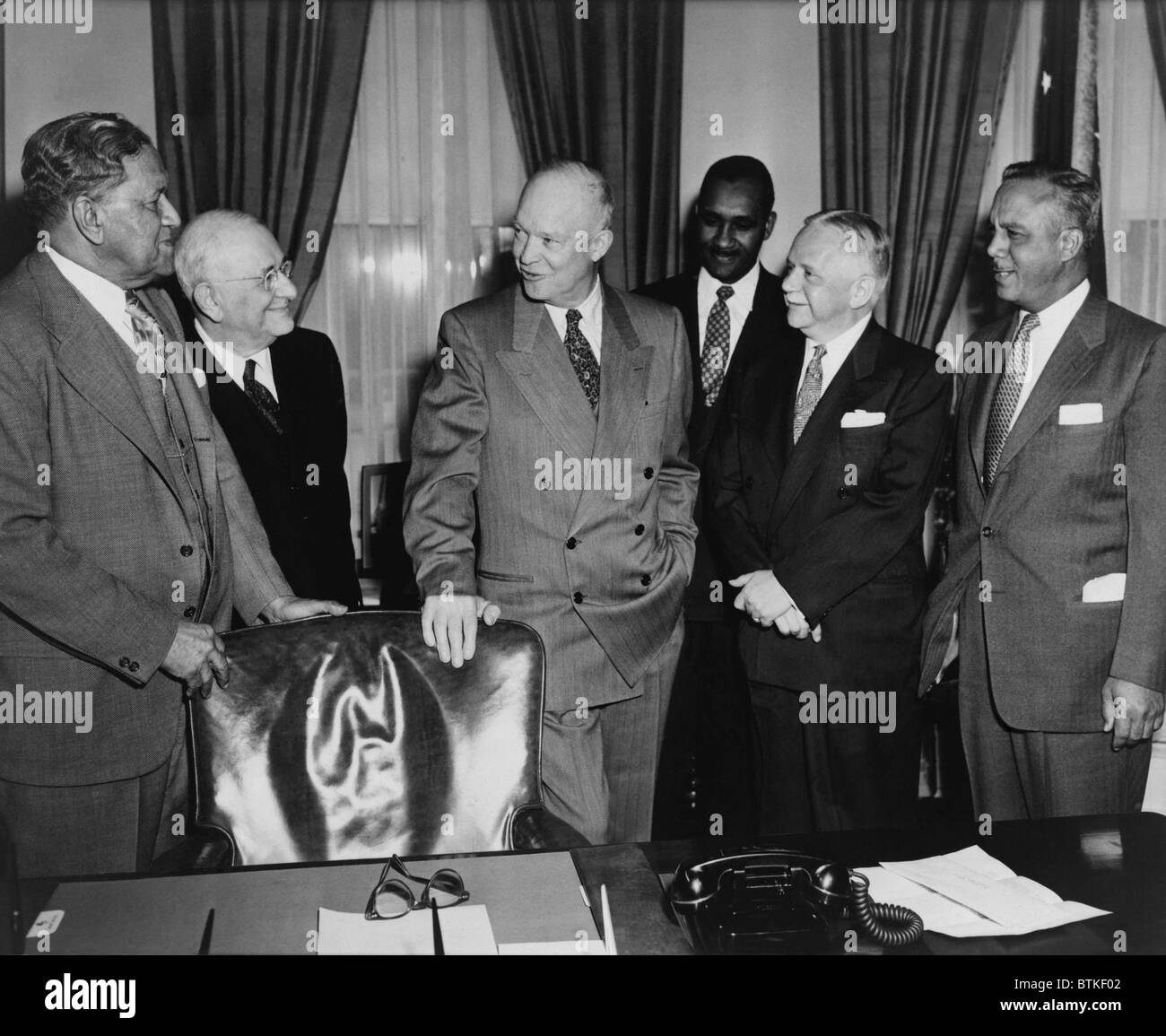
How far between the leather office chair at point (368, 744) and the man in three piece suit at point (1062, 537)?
4.28 ft

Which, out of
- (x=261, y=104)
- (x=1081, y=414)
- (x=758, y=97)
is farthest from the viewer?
(x=758, y=97)

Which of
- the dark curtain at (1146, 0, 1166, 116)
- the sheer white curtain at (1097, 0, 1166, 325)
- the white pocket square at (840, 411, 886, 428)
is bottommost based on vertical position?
the white pocket square at (840, 411, 886, 428)

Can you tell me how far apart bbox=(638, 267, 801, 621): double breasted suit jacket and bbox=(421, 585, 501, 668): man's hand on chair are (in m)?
1.20

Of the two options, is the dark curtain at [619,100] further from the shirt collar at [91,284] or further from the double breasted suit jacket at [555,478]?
the shirt collar at [91,284]

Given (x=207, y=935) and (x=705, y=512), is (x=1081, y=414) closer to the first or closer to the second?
(x=705, y=512)

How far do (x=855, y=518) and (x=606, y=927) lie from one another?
1.68 metres

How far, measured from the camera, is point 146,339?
254 cm

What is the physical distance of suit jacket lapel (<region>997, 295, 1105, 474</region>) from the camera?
2.84 meters

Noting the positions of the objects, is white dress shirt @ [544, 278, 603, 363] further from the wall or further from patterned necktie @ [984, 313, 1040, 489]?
the wall

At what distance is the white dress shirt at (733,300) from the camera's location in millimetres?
3721

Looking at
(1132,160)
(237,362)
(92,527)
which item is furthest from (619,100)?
(92,527)

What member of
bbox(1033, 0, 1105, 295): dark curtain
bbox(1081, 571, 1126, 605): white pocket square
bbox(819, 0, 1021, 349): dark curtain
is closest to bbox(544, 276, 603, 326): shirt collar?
bbox(1081, 571, 1126, 605): white pocket square

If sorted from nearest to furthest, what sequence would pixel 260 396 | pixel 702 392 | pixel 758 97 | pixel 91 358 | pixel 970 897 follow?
pixel 970 897 → pixel 91 358 → pixel 260 396 → pixel 702 392 → pixel 758 97

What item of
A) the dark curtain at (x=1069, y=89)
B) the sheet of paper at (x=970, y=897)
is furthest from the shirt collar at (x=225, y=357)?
the dark curtain at (x=1069, y=89)
